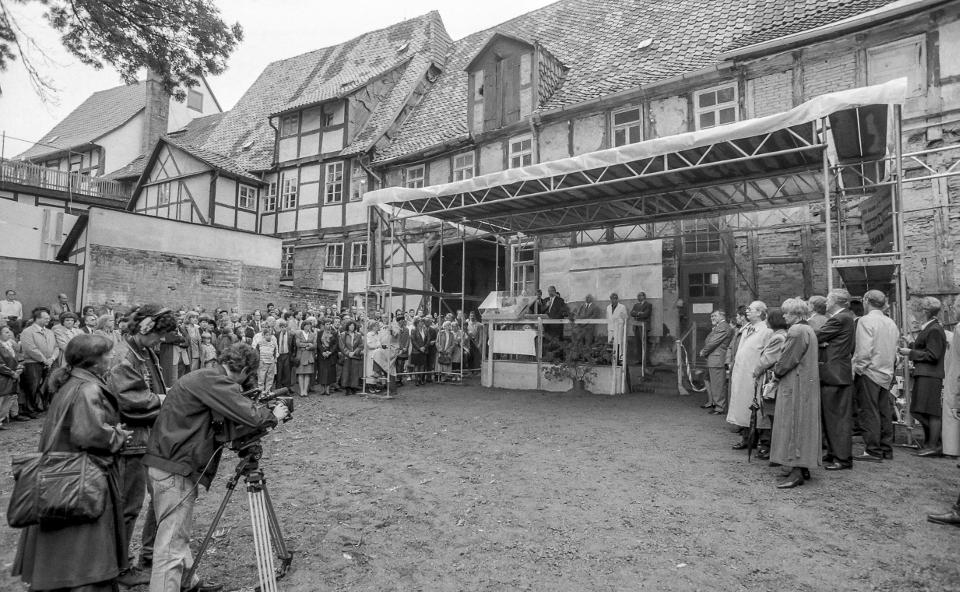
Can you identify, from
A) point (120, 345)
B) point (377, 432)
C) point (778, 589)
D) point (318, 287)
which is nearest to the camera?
point (778, 589)

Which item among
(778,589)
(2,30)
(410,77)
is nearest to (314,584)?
(778,589)

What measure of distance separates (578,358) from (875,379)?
619 centimetres

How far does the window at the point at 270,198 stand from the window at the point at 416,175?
6601 millimetres

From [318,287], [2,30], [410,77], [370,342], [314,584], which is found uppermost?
[410,77]

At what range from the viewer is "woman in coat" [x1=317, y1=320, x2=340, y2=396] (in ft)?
40.2

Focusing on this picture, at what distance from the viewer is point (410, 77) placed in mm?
22469

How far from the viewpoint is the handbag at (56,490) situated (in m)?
2.77

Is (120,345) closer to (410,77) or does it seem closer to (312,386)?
(312,386)

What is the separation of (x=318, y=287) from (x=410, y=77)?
29.6 ft

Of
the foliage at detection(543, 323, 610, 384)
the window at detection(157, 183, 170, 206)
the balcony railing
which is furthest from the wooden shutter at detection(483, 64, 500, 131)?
the balcony railing

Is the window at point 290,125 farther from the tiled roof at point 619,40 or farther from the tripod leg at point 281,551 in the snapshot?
the tripod leg at point 281,551

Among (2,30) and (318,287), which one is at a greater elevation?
(2,30)

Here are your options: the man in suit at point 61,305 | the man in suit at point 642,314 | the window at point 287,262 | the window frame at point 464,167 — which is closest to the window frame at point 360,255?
the window at point 287,262

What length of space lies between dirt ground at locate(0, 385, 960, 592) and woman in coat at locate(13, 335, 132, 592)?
0.93m
